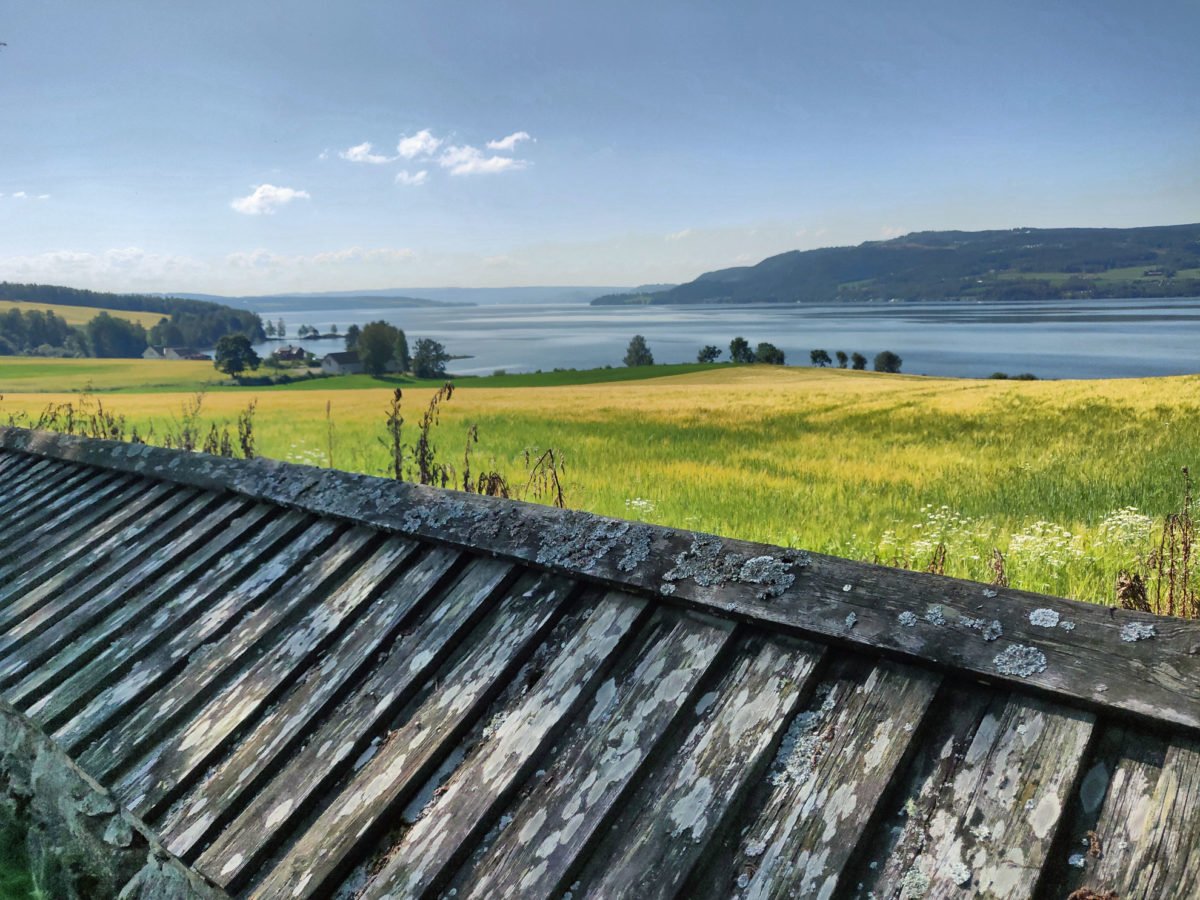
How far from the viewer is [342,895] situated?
1.42 meters

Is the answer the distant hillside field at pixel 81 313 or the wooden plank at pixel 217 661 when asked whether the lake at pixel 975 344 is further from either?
the wooden plank at pixel 217 661

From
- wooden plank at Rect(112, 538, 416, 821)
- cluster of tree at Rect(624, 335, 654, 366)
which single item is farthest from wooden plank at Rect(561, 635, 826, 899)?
cluster of tree at Rect(624, 335, 654, 366)

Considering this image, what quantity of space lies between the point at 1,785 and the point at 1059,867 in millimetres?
2956

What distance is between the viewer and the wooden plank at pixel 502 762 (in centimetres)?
140

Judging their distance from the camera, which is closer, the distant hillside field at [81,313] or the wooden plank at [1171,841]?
the wooden plank at [1171,841]

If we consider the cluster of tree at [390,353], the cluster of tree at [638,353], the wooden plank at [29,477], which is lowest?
the cluster of tree at [638,353]

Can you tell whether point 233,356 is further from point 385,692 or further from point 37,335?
point 385,692

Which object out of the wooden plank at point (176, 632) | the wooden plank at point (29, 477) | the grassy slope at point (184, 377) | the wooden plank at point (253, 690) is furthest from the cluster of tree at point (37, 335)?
the wooden plank at point (253, 690)

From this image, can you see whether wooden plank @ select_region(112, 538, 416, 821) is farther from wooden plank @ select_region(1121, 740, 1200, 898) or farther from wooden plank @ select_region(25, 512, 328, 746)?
wooden plank @ select_region(1121, 740, 1200, 898)

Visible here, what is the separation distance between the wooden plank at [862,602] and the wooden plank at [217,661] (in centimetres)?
20

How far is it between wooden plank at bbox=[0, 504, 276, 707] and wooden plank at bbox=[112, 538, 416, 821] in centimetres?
62

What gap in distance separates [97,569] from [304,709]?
1904 millimetres

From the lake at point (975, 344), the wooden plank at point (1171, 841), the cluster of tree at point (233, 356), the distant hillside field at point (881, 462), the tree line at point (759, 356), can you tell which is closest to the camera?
the wooden plank at point (1171, 841)

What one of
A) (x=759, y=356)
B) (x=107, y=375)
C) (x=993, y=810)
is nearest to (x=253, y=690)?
(x=993, y=810)
